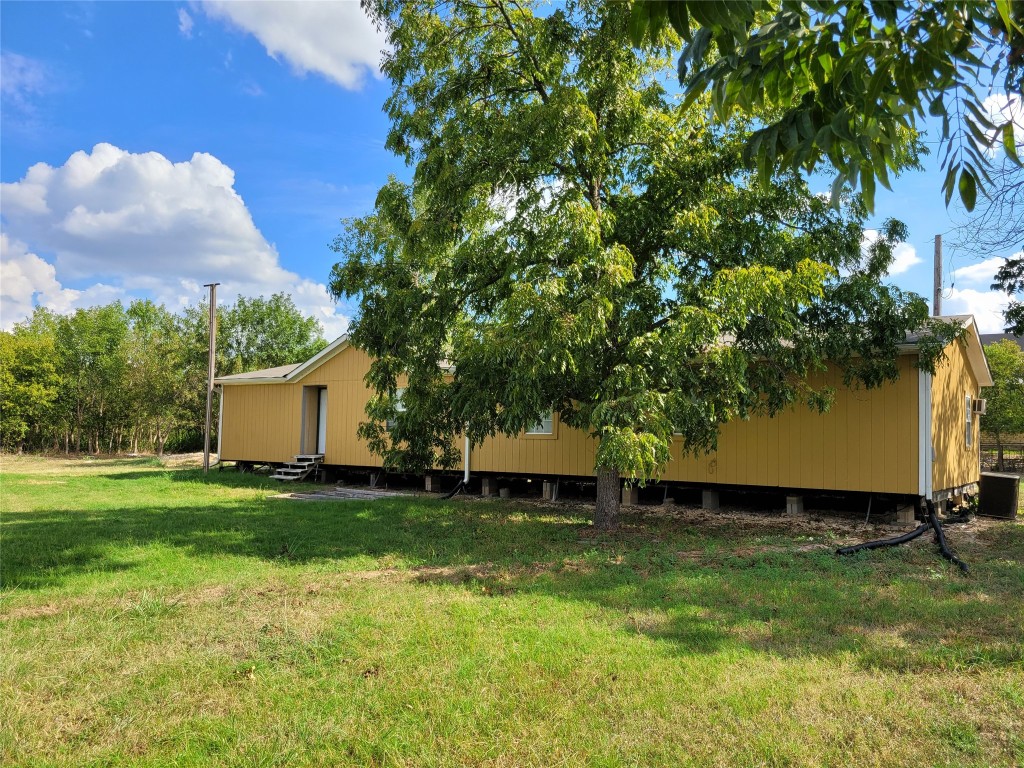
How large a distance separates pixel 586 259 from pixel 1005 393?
18.8m

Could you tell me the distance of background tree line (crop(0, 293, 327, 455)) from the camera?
26422 millimetres

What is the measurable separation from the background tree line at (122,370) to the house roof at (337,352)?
7902mm

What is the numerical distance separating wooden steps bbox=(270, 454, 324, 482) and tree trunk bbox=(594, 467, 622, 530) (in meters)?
10.3

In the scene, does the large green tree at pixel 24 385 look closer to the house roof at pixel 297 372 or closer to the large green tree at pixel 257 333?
the large green tree at pixel 257 333

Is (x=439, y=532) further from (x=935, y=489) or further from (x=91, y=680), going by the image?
(x=935, y=489)

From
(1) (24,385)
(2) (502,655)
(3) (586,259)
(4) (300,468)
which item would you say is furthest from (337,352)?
(1) (24,385)

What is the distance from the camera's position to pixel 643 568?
6715mm

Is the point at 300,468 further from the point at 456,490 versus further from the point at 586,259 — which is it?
the point at 586,259

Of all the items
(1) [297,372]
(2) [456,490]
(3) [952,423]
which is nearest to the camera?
(3) [952,423]

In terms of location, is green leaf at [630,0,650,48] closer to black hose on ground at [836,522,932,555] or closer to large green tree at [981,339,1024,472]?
black hose on ground at [836,522,932,555]

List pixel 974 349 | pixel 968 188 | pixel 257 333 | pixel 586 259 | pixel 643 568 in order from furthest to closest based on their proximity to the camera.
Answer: pixel 257 333
pixel 974 349
pixel 586 259
pixel 643 568
pixel 968 188

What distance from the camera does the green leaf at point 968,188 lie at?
203 cm

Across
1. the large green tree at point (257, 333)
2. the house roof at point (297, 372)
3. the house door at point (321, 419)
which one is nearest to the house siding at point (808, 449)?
the house roof at point (297, 372)

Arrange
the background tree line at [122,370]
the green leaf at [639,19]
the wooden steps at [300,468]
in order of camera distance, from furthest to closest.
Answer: the background tree line at [122,370]
the wooden steps at [300,468]
the green leaf at [639,19]
